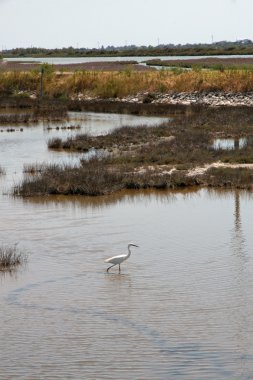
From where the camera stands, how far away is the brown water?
1073 centimetres

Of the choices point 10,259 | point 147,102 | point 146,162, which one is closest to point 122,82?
point 147,102

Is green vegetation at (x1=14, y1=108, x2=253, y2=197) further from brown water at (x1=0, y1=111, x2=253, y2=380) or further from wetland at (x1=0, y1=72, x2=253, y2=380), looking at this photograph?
brown water at (x1=0, y1=111, x2=253, y2=380)

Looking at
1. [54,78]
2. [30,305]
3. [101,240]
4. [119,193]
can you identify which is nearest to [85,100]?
[54,78]

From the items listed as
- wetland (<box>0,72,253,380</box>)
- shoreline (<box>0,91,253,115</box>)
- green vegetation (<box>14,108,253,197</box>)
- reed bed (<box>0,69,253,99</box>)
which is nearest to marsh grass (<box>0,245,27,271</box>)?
wetland (<box>0,72,253,380</box>)

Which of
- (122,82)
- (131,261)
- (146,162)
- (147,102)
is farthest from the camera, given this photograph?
(122,82)

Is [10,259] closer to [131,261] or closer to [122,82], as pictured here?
[131,261]

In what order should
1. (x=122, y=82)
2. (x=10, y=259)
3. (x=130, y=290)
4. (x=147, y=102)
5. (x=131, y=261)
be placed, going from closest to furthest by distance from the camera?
(x=130, y=290) → (x=10, y=259) → (x=131, y=261) → (x=147, y=102) → (x=122, y=82)

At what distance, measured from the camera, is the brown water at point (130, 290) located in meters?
10.7

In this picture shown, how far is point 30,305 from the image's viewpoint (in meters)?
13.1

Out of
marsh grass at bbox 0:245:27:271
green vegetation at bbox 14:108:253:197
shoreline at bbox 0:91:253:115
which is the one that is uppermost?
marsh grass at bbox 0:245:27:271

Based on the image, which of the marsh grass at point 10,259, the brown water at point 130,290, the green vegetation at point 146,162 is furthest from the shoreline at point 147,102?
the marsh grass at point 10,259

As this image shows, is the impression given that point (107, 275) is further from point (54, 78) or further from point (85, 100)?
point (54, 78)

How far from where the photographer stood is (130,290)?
13781mm

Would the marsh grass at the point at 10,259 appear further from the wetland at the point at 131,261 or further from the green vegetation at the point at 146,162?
the green vegetation at the point at 146,162
